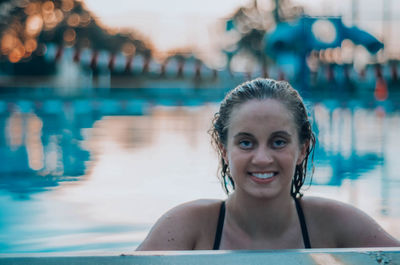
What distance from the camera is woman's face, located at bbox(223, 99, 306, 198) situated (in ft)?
6.13

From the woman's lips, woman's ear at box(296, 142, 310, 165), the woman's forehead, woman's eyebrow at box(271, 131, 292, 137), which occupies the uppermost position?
the woman's forehead

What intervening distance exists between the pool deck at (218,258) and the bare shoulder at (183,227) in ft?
1.81

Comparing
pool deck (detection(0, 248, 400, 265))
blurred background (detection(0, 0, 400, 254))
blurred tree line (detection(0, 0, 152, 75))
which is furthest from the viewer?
blurred tree line (detection(0, 0, 152, 75))

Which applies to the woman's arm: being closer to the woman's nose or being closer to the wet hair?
the wet hair

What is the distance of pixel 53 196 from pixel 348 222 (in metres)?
2.54

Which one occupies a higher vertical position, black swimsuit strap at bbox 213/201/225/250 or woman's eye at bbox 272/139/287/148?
woman's eye at bbox 272/139/287/148

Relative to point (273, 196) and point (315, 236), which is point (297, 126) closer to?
point (273, 196)

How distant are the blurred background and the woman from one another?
1.81ft

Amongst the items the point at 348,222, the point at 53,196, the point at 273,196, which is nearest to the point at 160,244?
the point at 273,196

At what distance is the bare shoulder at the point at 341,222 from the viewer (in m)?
2.08

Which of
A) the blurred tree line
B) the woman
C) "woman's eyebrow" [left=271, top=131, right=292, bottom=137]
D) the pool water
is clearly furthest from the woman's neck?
the blurred tree line

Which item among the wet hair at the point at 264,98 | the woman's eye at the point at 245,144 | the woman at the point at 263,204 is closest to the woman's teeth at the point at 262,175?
the woman at the point at 263,204

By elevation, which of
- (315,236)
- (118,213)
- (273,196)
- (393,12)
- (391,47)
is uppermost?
(393,12)

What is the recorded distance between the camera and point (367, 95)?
18.8 meters
